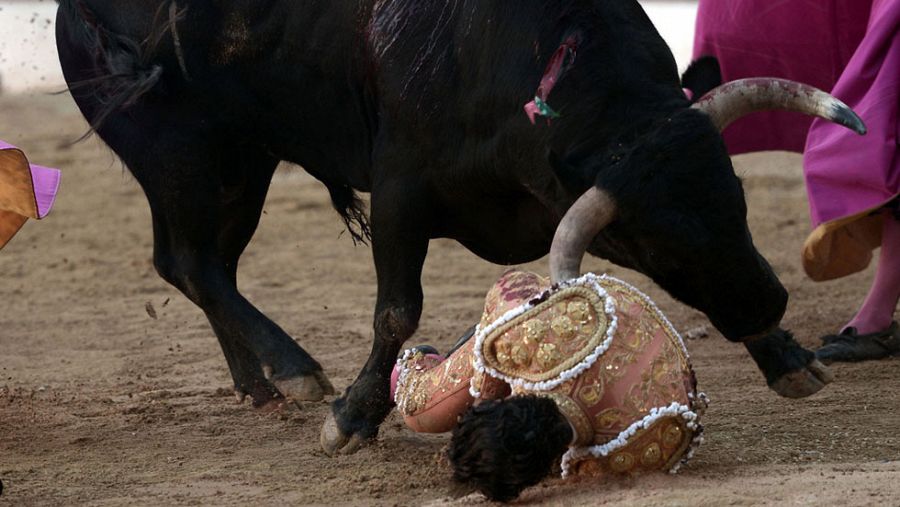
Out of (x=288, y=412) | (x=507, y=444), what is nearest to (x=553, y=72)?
(x=507, y=444)

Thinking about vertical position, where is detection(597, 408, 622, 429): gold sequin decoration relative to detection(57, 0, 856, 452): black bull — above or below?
below

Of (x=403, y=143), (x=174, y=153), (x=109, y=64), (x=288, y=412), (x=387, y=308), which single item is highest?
(x=109, y=64)

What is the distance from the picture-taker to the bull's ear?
151 inches

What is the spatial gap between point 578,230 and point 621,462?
0.53 metres

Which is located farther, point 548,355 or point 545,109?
point 545,109

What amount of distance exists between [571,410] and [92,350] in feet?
10.1

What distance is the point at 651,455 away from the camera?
322 centimetres

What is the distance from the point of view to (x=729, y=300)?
3473mm

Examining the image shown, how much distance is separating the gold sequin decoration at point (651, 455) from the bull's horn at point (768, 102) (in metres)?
0.79

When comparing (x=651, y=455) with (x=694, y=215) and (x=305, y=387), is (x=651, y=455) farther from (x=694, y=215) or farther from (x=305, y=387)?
(x=305, y=387)

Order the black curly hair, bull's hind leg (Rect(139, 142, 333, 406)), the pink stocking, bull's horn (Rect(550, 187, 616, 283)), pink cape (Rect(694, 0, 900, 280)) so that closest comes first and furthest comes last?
the black curly hair
bull's horn (Rect(550, 187, 616, 283))
bull's hind leg (Rect(139, 142, 333, 406))
pink cape (Rect(694, 0, 900, 280))
the pink stocking

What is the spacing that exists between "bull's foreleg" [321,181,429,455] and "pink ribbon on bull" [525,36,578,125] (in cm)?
48

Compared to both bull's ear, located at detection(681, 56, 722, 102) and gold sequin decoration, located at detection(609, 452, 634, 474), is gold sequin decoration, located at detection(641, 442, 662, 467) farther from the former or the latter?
bull's ear, located at detection(681, 56, 722, 102)

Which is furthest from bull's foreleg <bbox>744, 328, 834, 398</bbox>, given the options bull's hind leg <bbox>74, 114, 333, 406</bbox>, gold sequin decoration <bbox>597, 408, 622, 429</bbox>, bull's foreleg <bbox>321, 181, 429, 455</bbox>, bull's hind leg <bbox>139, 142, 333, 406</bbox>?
bull's hind leg <bbox>74, 114, 333, 406</bbox>
